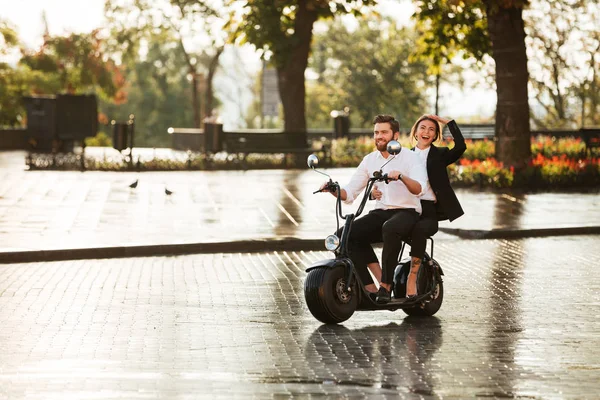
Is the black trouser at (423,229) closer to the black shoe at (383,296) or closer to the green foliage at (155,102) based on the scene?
the black shoe at (383,296)

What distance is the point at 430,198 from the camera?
10.0m

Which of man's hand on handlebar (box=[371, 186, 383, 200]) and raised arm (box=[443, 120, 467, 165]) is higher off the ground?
raised arm (box=[443, 120, 467, 165])

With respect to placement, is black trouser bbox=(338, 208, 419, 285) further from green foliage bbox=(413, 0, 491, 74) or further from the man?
green foliage bbox=(413, 0, 491, 74)

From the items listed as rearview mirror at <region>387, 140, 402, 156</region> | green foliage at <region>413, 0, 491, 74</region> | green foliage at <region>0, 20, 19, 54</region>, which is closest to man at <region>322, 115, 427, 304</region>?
rearview mirror at <region>387, 140, 402, 156</region>

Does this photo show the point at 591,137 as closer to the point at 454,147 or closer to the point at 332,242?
the point at 454,147

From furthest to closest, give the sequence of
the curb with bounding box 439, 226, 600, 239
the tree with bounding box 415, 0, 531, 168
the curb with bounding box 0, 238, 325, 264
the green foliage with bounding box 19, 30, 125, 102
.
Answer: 1. the green foliage with bounding box 19, 30, 125, 102
2. the tree with bounding box 415, 0, 531, 168
3. the curb with bounding box 439, 226, 600, 239
4. the curb with bounding box 0, 238, 325, 264

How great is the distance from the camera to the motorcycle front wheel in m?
A: 9.53

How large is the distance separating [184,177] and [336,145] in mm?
9806

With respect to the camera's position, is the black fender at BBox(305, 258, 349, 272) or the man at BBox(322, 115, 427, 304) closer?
the black fender at BBox(305, 258, 349, 272)

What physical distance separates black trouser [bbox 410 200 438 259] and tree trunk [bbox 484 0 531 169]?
17.6m

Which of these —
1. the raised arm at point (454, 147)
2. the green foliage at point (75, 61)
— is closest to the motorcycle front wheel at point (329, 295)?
the raised arm at point (454, 147)

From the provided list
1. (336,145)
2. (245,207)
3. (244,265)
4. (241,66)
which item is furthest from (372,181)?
(241,66)

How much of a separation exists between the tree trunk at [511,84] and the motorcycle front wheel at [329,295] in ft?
59.3

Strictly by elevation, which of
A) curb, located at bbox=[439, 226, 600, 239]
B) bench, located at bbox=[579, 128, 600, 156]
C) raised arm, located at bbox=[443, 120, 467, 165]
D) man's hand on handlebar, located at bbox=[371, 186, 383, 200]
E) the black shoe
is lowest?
curb, located at bbox=[439, 226, 600, 239]
